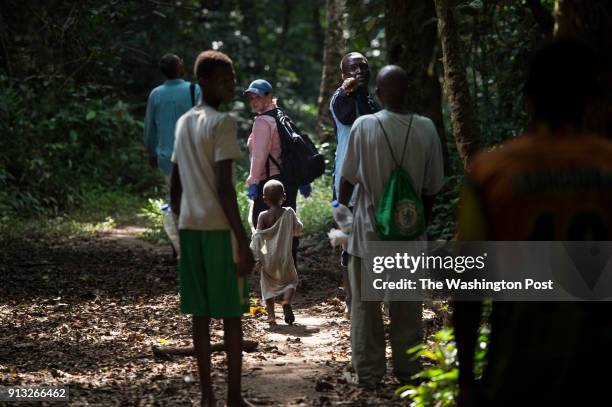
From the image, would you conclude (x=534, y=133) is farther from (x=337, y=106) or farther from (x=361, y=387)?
(x=337, y=106)

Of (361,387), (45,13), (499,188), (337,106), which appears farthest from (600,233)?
(45,13)

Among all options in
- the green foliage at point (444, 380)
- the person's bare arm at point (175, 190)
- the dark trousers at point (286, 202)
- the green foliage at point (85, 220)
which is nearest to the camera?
the green foliage at point (444, 380)

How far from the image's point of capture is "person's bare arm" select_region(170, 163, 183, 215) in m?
5.84

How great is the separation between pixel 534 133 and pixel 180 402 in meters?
3.77

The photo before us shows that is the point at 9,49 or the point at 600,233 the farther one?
the point at 9,49

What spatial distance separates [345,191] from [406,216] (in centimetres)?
57

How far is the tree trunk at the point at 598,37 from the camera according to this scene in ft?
15.6

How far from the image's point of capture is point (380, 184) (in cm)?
630

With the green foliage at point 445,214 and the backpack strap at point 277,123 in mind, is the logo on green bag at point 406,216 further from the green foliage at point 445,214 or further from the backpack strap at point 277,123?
the green foliage at point 445,214

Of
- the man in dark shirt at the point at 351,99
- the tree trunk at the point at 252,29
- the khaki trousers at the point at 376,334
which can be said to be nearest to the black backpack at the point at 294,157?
the man in dark shirt at the point at 351,99

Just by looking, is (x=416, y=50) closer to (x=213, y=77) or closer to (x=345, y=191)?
(x=345, y=191)

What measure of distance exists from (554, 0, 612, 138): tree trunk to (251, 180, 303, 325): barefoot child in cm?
448

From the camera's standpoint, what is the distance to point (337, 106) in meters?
8.35

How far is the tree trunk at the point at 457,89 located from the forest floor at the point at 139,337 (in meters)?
1.65
